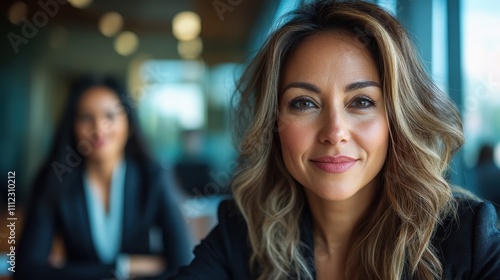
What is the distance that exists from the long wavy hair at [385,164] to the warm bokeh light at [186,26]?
5585 millimetres

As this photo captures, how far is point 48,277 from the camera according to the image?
247 centimetres

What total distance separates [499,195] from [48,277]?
2406 mm

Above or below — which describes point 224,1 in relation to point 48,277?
above

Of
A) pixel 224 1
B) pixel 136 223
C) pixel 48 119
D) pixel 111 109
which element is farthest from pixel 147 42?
pixel 136 223

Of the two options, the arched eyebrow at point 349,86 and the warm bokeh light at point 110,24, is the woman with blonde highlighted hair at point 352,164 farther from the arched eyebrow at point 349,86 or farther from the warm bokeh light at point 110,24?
the warm bokeh light at point 110,24

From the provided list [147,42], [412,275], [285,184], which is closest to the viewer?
[412,275]

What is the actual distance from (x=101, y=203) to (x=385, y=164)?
207 cm

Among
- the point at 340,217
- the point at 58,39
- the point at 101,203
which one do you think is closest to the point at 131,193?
the point at 101,203

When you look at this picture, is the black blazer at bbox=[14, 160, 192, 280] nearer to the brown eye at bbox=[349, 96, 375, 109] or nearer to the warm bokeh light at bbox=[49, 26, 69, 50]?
the brown eye at bbox=[349, 96, 375, 109]

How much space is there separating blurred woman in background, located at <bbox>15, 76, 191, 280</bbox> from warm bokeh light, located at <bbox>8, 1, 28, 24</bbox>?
3274 mm

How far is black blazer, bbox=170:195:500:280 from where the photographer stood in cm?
118

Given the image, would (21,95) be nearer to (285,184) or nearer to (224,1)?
(224,1)

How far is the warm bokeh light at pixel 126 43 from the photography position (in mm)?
7559

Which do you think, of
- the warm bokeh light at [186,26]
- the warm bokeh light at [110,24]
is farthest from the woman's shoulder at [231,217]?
the warm bokeh light at [110,24]
